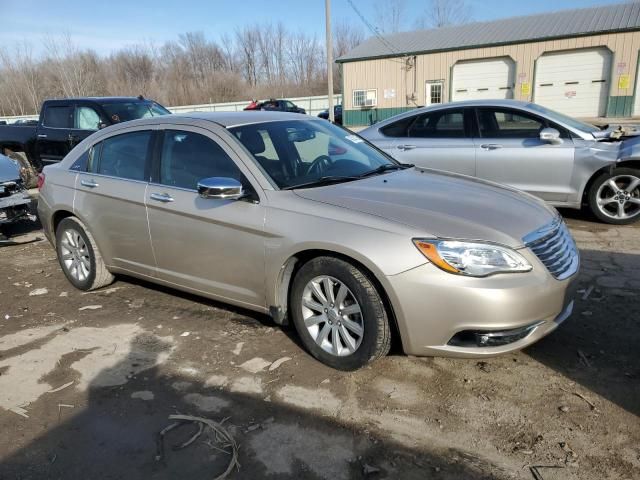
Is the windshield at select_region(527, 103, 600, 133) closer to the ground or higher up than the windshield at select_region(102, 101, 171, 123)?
closer to the ground

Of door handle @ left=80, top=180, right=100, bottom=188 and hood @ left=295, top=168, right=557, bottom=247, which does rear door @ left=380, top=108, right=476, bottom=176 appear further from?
door handle @ left=80, top=180, right=100, bottom=188

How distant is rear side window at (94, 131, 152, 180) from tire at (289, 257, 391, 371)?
6.00 feet

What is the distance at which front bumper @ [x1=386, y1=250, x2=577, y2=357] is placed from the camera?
272 centimetres

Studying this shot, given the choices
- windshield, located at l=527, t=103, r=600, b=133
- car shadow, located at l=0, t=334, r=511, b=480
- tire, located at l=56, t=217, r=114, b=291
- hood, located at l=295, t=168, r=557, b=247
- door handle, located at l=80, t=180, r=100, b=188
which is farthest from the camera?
windshield, located at l=527, t=103, r=600, b=133

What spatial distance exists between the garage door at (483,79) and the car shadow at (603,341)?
25.1 m

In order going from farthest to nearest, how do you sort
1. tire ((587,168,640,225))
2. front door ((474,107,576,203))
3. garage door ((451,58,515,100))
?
garage door ((451,58,515,100)) < front door ((474,107,576,203)) < tire ((587,168,640,225))

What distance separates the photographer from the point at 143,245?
13.7 ft

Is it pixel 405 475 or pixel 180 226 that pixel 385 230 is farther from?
pixel 180 226

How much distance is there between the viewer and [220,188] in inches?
130

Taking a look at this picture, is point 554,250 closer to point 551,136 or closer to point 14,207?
point 551,136

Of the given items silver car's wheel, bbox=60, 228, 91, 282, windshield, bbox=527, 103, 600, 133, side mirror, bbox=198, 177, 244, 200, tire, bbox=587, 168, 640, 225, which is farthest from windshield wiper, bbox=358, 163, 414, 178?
tire, bbox=587, 168, 640, 225

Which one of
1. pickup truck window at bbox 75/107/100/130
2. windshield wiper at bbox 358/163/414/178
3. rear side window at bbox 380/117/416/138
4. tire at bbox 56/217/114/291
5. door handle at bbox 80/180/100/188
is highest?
pickup truck window at bbox 75/107/100/130

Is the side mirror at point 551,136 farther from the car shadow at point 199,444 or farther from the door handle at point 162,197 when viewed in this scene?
the car shadow at point 199,444

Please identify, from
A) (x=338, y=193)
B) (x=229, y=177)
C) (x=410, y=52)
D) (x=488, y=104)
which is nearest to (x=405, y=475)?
(x=338, y=193)
